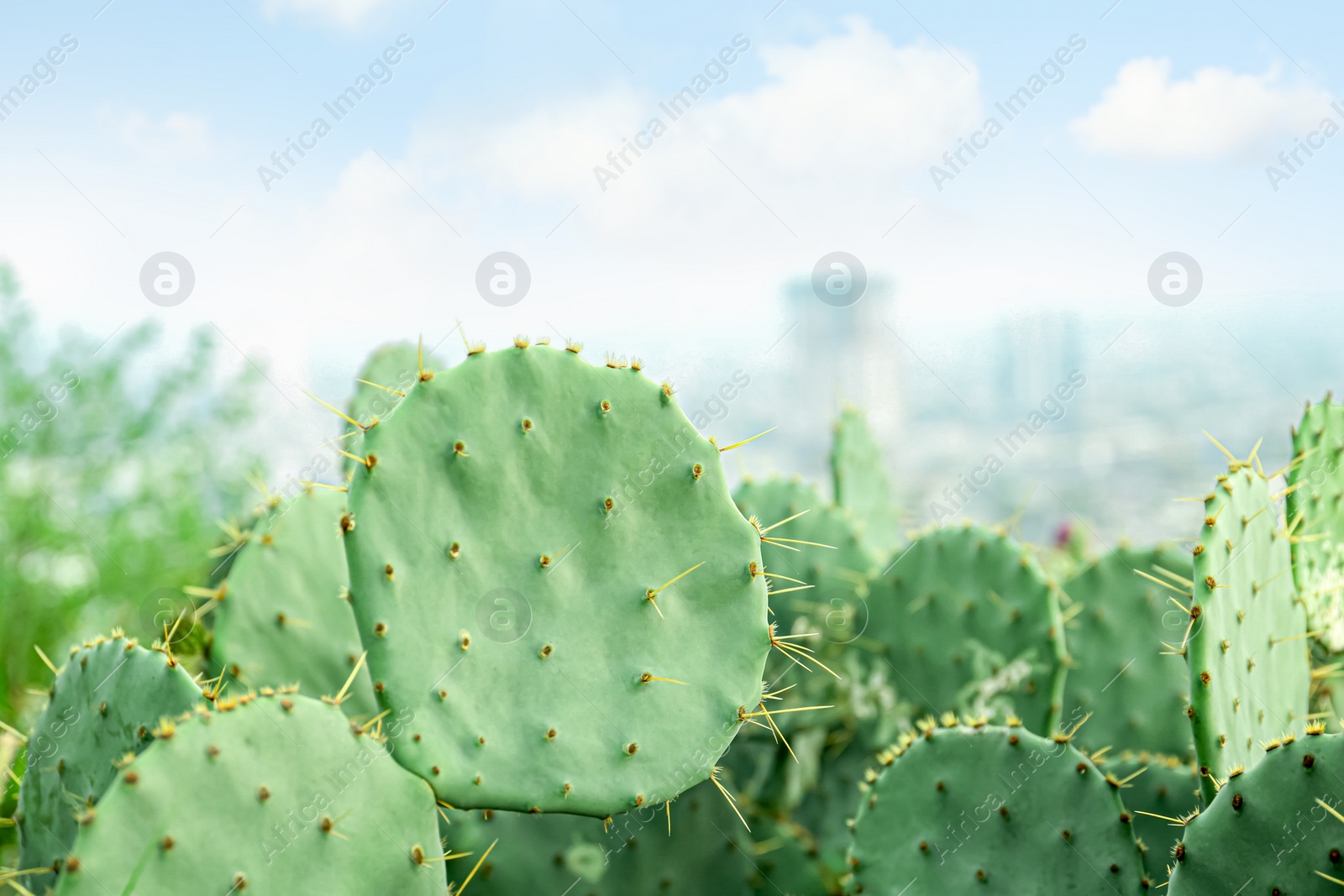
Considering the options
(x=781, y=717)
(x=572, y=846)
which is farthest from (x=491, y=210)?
(x=572, y=846)

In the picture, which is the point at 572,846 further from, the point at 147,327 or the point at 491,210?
the point at 147,327

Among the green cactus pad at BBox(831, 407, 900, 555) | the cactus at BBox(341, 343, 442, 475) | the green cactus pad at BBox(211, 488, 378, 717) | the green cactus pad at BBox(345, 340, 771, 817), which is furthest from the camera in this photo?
the green cactus pad at BBox(831, 407, 900, 555)

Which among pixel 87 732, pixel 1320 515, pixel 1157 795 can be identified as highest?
pixel 1320 515

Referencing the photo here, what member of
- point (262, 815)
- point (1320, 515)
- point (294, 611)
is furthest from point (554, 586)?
point (1320, 515)

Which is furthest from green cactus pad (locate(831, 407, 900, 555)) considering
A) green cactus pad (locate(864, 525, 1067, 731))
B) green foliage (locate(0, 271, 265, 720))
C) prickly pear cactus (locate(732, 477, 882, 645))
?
green foliage (locate(0, 271, 265, 720))

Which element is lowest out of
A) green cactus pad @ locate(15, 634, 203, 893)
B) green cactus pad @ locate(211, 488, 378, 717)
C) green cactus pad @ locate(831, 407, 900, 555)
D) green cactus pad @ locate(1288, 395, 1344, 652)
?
green cactus pad @ locate(15, 634, 203, 893)

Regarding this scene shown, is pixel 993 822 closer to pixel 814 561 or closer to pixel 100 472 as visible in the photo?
pixel 814 561

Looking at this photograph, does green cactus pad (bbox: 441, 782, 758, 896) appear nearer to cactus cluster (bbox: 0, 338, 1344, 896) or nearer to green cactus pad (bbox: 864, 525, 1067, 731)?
cactus cluster (bbox: 0, 338, 1344, 896)

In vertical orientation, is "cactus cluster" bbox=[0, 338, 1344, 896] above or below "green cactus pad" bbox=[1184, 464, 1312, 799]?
below
